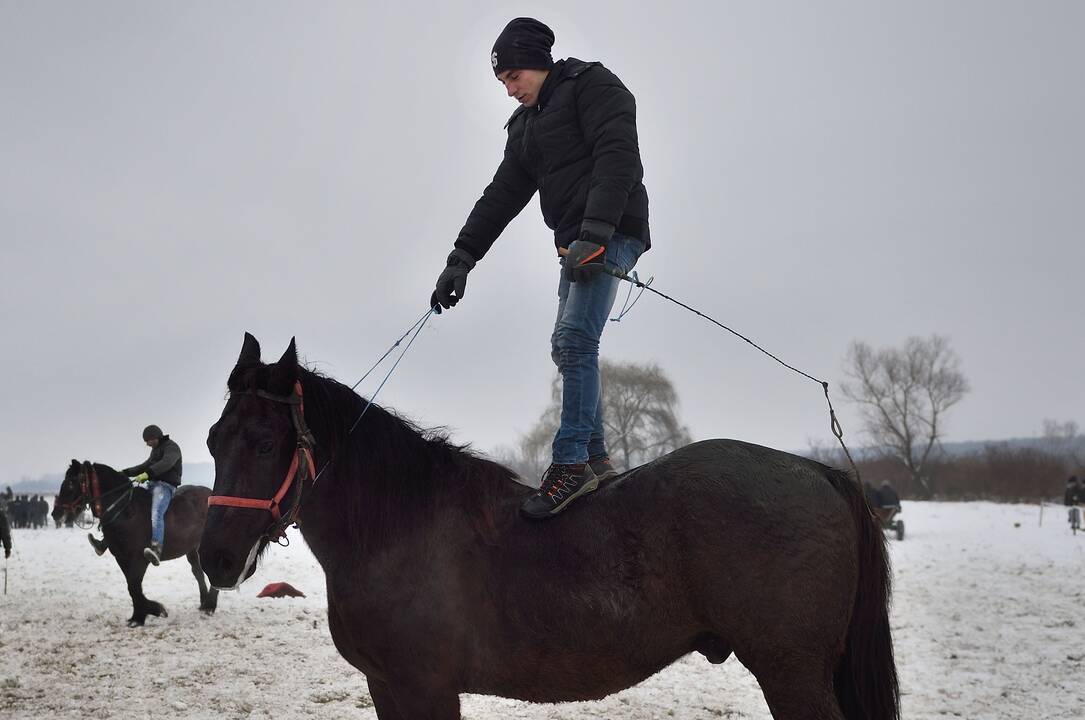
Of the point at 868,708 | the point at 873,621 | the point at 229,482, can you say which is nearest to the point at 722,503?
the point at 873,621

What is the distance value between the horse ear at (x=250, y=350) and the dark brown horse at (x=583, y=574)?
0.03 m

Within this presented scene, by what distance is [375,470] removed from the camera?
331cm

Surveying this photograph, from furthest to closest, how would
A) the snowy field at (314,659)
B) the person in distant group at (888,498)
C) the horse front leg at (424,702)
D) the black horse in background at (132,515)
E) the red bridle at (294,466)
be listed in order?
1. the person in distant group at (888,498)
2. the black horse in background at (132,515)
3. the snowy field at (314,659)
4. the red bridle at (294,466)
5. the horse front leg at (424,702)

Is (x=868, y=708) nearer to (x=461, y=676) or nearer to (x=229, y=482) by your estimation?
(x=461, y=676)

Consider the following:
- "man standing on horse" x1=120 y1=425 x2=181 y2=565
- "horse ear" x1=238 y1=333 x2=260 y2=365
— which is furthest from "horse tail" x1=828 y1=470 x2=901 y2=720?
"man standing on horse" x1=120 y1=425 x2=181 y2=565

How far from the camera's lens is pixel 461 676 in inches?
120

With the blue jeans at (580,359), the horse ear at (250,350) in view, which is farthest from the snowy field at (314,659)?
the horse ear at (250,350)

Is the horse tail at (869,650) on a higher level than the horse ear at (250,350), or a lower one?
lower

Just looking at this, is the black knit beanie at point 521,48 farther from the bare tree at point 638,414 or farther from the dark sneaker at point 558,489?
the bare tree at point 638,414

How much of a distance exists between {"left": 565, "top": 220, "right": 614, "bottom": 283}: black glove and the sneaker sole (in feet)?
3.12

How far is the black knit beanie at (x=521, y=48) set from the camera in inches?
142

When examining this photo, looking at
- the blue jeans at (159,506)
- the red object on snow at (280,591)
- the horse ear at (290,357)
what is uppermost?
the horse ear at (290,357)

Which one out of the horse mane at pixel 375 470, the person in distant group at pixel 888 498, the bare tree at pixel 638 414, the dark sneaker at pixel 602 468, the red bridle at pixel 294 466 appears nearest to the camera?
the red bridle at pixel 294 466

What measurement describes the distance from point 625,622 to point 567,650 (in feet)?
0.90
